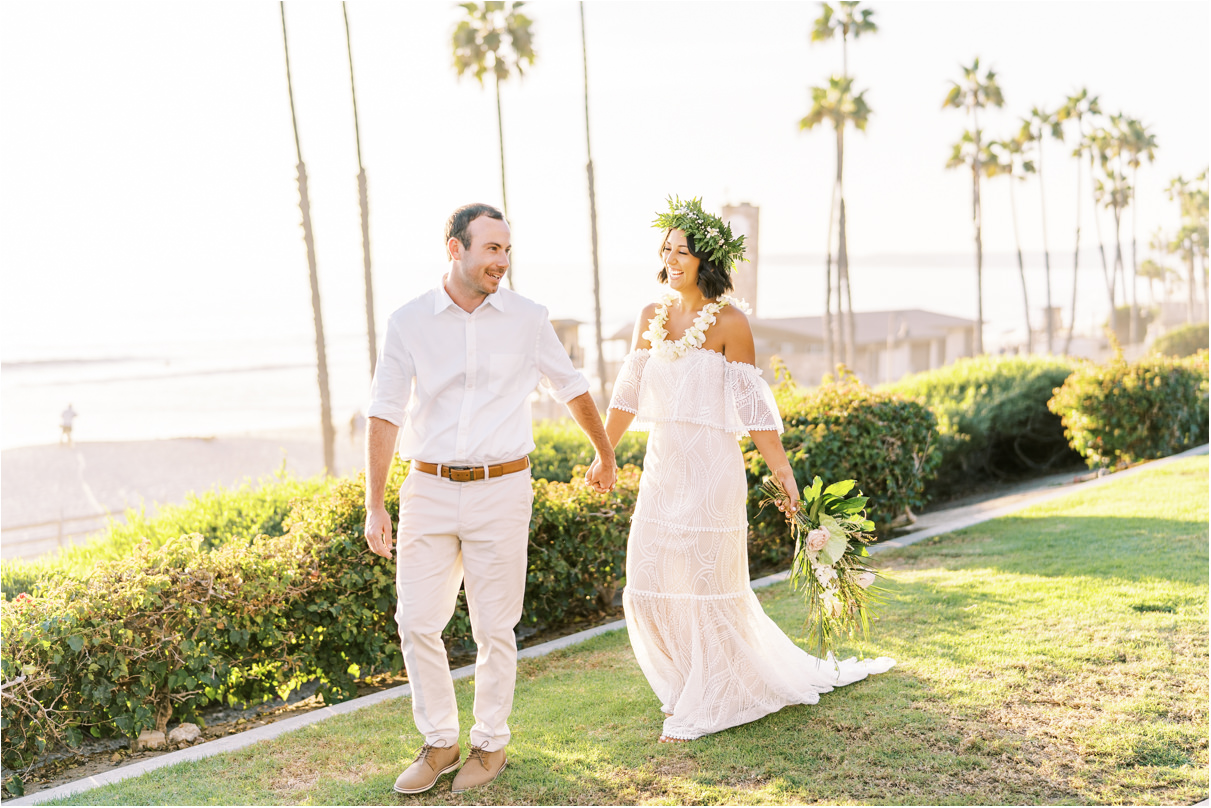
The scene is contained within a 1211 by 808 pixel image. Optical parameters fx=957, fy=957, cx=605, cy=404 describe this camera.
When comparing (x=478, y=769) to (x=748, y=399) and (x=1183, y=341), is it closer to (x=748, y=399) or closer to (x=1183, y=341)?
(x=748, y=399)

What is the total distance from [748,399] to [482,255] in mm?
1503

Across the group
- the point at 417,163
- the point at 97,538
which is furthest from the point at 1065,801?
the point at 417,163

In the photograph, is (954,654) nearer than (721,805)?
No

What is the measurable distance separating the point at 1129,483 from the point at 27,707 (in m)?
10.6

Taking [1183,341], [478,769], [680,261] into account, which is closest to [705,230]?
[680,261]

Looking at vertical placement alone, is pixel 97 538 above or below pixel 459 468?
below

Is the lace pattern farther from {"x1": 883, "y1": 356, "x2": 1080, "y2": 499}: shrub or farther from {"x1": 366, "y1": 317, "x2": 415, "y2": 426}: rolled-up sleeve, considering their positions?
{"x1": 883, "y1": 356, "x2": 1080, "y2": 499}: shrub

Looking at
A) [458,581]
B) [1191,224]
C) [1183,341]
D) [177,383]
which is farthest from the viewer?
[1191,224]

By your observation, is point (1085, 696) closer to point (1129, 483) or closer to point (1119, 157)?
point (1129, 483)

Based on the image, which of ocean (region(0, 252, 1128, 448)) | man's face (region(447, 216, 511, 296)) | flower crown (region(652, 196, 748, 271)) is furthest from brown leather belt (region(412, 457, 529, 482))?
ocean (region(0, 252, 1128, 448))

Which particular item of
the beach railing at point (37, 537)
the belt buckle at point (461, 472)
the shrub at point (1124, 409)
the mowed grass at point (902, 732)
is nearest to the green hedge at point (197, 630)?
Answer: the mowed grass at point (902, 732)

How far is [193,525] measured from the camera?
894 centimetres

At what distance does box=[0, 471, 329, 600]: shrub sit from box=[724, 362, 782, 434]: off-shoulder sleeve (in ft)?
16.1

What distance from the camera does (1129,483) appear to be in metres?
10.7
